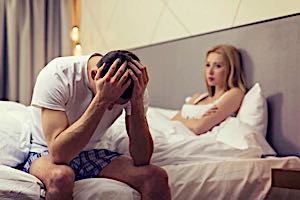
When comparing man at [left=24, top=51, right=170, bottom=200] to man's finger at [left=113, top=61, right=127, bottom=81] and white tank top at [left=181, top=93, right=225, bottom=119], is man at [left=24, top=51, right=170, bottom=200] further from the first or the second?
white tank top at [left=181, top=93, right=225, bottom=119]

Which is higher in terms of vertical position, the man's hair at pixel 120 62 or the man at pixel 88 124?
the man's hair at pixel 120 62

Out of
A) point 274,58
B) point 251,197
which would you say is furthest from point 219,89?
Result: point 251,197

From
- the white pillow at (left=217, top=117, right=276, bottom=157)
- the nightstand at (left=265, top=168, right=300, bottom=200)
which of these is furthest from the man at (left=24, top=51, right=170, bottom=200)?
the white pillow at (left=217, top=117, right=276, bottom=157)

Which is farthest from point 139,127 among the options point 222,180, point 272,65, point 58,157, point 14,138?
point 272,65

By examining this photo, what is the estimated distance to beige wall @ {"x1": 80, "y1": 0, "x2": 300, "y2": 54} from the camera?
7.30ft

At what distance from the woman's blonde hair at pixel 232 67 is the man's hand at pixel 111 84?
0.97 metres

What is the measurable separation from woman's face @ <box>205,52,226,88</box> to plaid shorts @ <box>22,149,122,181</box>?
33.7 inches

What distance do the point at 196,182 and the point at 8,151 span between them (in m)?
0.61

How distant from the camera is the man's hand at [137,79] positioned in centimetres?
136

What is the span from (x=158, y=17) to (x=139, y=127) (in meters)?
1.64

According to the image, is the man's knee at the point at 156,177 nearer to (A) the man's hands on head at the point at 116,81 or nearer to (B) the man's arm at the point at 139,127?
(B) the man's arm at the point at 139,127

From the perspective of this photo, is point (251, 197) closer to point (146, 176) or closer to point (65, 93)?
point (146, 176)

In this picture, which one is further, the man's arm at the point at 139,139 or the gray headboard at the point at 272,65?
the gray headboard at the point at 272,65

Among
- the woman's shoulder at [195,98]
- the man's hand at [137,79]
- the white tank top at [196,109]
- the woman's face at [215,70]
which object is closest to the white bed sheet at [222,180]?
the man's hand at [137,79]
